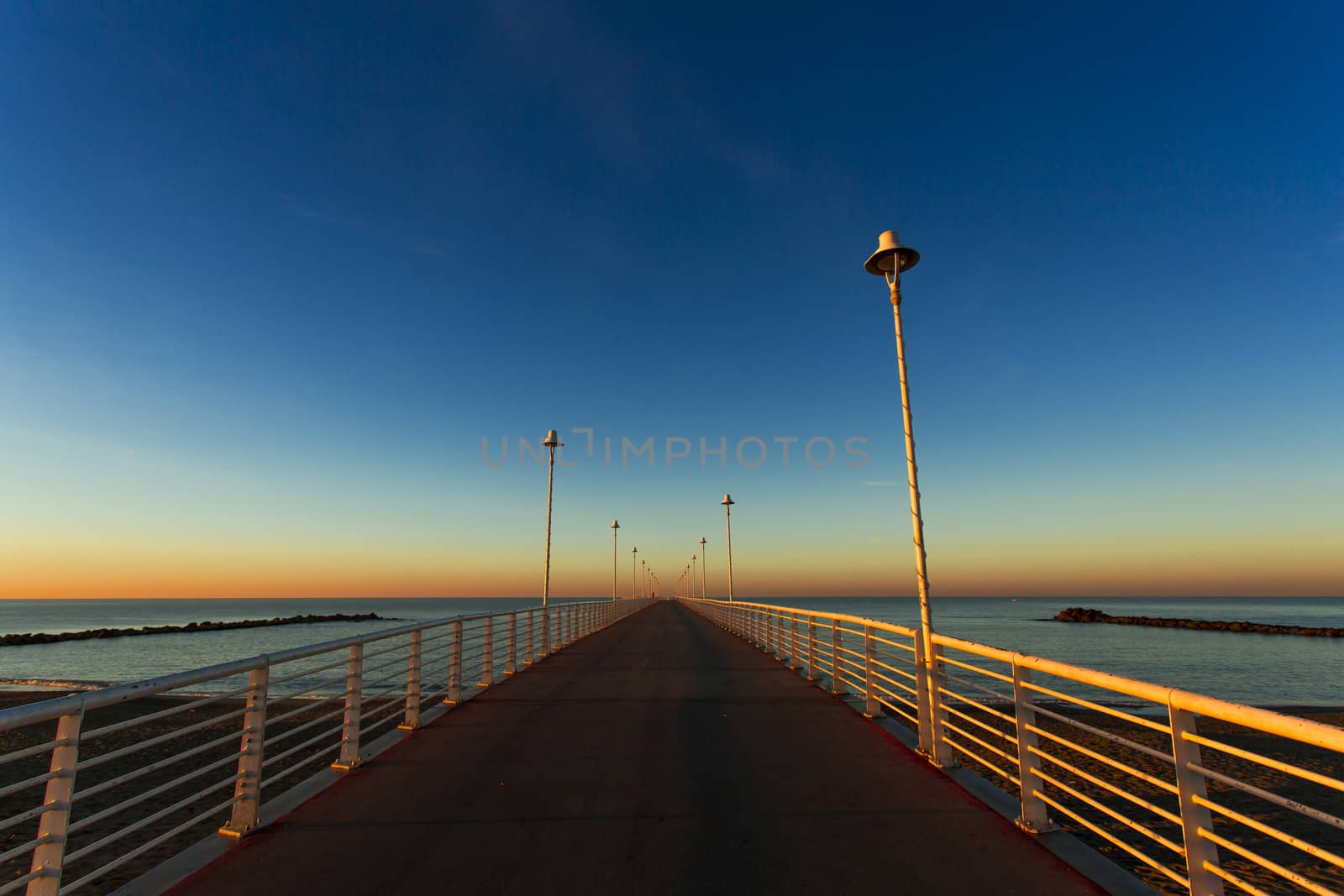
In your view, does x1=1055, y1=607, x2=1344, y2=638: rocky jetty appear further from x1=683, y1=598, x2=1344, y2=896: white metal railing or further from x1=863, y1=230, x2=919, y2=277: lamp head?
x1=863, y1=230, x2=919, y2=277: lamp head

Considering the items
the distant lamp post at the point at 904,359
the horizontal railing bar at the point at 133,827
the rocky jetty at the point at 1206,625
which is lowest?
the rocky jetty at the point at 1206,625

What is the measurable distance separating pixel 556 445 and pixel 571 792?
50.8 ft

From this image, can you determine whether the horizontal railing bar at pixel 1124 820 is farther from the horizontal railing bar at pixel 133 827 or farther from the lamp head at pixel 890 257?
the lamp head at pixel 890 257

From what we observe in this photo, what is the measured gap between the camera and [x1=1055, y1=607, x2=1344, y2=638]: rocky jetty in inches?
2375

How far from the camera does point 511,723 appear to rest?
7773 mm

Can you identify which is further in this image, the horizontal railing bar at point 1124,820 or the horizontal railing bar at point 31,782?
the horizontal railing bar at point 1124,820

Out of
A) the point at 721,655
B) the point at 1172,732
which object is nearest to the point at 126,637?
the point at 721,655

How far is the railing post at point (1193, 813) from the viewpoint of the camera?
3.11 meters

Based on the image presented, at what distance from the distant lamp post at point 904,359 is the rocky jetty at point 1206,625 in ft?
247

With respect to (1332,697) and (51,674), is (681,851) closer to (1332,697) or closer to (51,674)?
(1332,697)

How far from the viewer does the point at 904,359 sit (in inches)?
311

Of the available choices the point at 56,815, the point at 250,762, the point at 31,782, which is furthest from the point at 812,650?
the point at 31,782

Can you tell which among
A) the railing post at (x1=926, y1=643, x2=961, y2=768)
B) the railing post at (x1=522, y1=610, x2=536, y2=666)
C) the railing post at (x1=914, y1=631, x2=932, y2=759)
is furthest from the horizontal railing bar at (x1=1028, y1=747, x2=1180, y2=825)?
the railing post at (x1=522, y1=610, x2=536, y2=666)

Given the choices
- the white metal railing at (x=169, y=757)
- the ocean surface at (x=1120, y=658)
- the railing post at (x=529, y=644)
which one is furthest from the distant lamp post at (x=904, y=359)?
the ocean surface at (x=1120, y=658)
